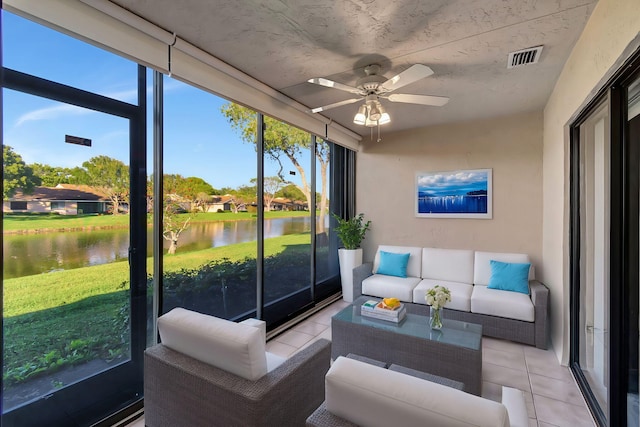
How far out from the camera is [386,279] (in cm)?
400

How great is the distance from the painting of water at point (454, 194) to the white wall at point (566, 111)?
0.69 m

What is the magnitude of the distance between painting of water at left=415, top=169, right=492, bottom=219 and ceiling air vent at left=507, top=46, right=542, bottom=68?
1865mm

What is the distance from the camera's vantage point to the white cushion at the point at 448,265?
3967 mm

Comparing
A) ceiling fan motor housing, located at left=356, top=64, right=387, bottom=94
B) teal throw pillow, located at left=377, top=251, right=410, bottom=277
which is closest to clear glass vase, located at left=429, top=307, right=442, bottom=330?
teal throw pillow, located at left=377, top=251, right=410, bottom=277

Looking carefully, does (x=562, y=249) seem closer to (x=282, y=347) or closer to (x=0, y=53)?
(x=282, y=347)

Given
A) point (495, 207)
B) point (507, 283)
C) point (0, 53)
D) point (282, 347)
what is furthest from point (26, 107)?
point (495, 207)

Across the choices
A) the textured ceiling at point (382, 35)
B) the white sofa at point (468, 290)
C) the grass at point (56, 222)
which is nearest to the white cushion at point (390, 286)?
the white sofa at point (468, 290)

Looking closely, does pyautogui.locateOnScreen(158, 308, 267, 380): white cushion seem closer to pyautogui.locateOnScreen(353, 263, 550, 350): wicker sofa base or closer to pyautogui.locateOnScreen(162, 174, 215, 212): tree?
pyautogui.locateOnScreen(162, 174, 215, 212): tree

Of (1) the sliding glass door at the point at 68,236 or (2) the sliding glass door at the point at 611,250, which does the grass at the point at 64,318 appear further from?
(2) the sliding glass door at the point at 611,250

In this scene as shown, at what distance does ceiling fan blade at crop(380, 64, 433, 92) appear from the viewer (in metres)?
2.03

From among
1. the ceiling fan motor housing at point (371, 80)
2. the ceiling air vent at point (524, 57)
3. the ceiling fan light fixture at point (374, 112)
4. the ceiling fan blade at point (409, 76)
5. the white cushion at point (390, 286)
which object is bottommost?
the white cushion at point (390, 286)

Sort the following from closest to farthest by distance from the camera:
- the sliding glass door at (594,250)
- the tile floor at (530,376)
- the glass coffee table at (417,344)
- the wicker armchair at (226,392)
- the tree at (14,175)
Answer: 1. the wicker armchair at (226,392)
2. the tree at (14,175)
3. the sliding glass door at (594,250)
4. the tile floor at (530,376)
5. the glass coffee table at (417,344)

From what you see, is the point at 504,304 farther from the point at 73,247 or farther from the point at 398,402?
the point at 73,247

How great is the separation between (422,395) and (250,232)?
2543 millimetres
